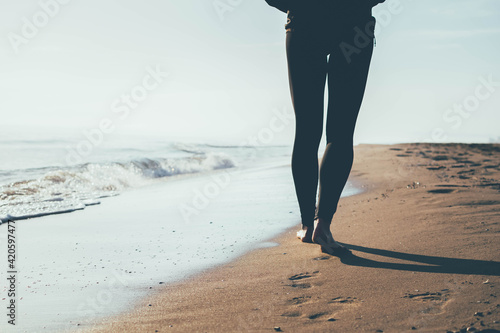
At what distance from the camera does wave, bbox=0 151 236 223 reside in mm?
4168

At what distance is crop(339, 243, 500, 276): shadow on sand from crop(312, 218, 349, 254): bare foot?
4 cm

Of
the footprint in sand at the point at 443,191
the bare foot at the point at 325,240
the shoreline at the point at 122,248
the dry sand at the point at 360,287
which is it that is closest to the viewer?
the dry sand at the point at 360,287

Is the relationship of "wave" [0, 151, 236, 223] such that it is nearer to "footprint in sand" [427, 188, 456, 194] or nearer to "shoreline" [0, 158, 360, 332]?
"shoreline" [0, 158, 360, 332]

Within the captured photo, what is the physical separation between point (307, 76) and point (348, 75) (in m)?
0.23

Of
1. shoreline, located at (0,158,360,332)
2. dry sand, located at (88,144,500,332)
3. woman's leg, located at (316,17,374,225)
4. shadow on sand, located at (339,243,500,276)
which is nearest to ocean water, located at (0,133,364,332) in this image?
shoreline, located at (0,158,360,332)

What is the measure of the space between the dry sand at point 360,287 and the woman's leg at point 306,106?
37cm

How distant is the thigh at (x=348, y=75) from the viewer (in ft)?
6.94

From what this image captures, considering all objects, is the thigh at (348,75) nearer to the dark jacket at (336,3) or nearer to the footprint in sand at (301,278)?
the dark jacket at (336,3)

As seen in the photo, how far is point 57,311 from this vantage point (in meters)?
1.57

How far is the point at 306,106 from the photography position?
2.20 metres

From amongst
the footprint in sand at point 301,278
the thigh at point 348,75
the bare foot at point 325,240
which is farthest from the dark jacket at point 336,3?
the footprint in sand at point 301,278

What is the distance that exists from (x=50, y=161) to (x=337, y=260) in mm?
9510

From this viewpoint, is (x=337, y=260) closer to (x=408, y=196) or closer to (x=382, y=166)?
(x=408, y=196)

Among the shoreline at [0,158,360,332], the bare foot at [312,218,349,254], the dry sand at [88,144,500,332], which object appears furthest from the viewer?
the bare foot at [312,218,349,254]
